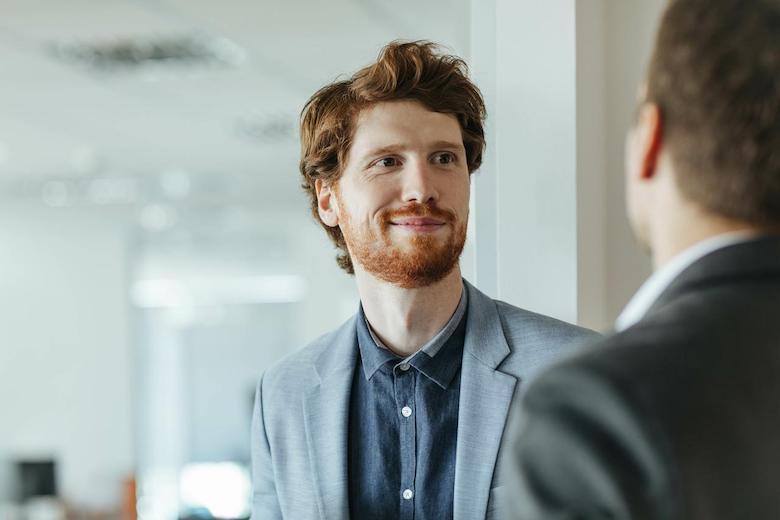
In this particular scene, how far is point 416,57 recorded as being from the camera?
2.12 meters

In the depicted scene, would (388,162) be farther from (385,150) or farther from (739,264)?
(739,264)

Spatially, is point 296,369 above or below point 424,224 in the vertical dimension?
below

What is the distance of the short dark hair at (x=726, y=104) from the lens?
91 cm

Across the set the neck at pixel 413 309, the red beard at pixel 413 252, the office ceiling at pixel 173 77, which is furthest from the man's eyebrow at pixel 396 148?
the office ceiling at pixel 173 77

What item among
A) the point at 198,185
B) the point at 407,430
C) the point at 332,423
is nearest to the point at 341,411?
the point at 332,423

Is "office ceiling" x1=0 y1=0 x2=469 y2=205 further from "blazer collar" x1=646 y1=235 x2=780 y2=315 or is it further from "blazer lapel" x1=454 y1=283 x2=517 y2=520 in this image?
"blazer collar" x1=646 y1=235 x2=780 y2=315

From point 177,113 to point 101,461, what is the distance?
497cm

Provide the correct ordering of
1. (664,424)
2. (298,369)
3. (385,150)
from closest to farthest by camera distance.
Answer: (664,424)
(385,150)
(298,369)

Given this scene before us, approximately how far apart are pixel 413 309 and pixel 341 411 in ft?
0.78

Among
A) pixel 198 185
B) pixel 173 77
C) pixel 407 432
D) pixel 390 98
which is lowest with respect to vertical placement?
pixel 407 432

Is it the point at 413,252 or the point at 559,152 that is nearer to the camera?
the point at 413,252

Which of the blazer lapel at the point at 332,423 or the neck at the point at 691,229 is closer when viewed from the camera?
the neck at the point at 691,229

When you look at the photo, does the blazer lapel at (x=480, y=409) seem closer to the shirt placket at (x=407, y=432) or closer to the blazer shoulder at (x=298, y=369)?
the shirt placket at (x=407, y=432)

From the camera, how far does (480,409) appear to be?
1.98 meters
